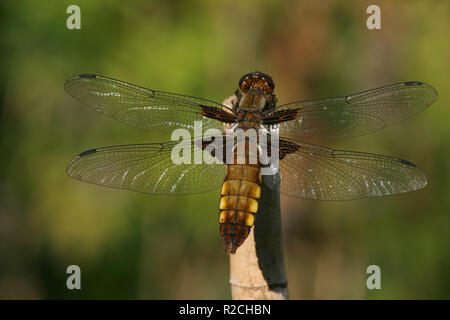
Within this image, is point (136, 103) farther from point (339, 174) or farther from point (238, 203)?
point (339, 174)

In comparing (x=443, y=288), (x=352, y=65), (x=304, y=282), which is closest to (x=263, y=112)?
(x=352, y=65)

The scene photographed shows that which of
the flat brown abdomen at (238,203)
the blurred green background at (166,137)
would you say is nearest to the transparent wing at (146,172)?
the flat brown abdomen at (238,203)

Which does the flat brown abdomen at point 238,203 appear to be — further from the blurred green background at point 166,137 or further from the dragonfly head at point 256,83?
the blurred green background at point 166,137
